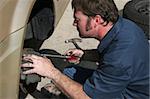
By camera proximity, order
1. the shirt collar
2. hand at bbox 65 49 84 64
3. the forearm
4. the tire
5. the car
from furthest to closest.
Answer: the tire, hand at bbox 65 49 84 64, the forearm, the shirt collar, the car

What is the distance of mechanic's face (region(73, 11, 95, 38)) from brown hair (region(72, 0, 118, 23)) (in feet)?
0.13

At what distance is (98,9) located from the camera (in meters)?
2.99

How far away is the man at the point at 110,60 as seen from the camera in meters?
2.86

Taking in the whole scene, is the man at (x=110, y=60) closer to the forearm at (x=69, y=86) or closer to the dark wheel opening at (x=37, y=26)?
the forearm at (x=69, y=86)

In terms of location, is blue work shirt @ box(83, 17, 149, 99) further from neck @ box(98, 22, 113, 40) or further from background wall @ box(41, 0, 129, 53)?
background wall @ box(41, 0, 129, 53)

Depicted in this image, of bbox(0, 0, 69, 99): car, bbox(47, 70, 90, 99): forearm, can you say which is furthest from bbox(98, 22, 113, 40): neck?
bbox(0, 0, 69, 99): car

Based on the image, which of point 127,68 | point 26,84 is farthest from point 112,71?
point 26,84

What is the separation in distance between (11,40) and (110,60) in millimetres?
706

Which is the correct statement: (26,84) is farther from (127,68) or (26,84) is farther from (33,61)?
(127,68)

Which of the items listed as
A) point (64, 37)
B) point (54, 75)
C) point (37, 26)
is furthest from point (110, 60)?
point (64, 37)

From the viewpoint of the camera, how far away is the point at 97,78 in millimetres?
2967

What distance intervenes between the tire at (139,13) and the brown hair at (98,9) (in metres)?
1.70

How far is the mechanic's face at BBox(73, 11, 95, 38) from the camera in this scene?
3.01 metres

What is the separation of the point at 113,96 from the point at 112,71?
26cm
